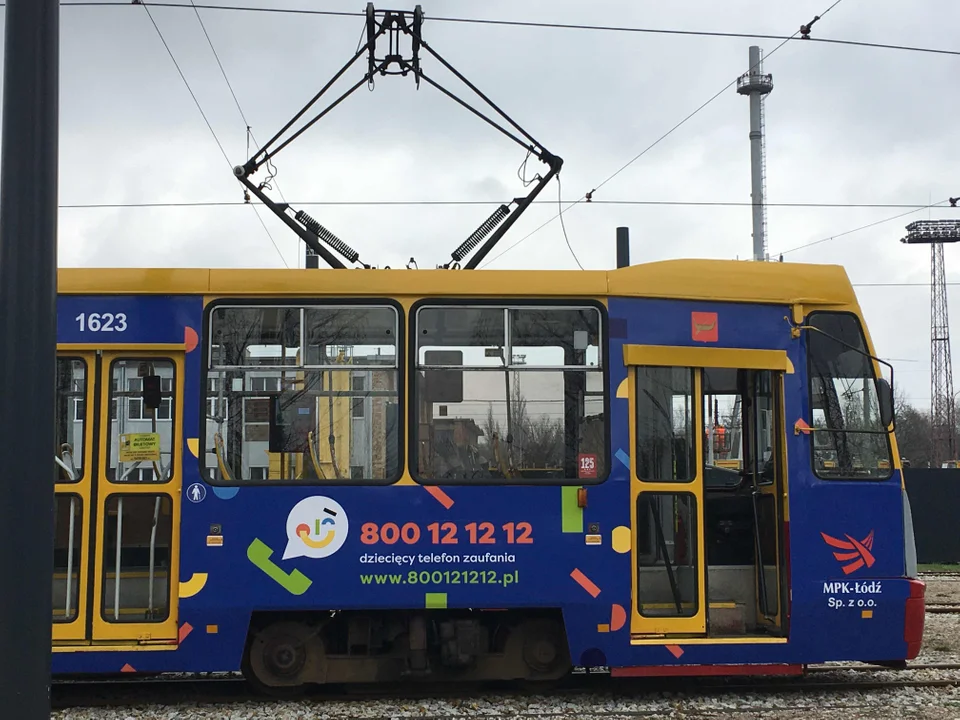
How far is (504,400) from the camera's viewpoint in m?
7.15

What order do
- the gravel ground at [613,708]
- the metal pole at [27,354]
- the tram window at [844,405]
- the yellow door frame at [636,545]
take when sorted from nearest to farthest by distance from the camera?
the metal pole at [27,354], the gravel ground at [613,708], the yellow door frame at [636,545], the tram window at [844,405]

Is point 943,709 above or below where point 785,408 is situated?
below

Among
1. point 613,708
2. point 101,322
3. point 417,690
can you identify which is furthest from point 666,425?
point 101,322

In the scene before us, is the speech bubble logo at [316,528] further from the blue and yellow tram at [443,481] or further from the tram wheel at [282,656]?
the tram wheel at [282,656]

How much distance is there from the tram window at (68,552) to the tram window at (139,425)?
1.10 feet

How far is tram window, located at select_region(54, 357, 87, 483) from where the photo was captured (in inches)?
277

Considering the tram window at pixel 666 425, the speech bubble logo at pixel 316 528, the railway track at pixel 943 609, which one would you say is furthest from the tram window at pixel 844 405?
the railway track at pixel 943 609

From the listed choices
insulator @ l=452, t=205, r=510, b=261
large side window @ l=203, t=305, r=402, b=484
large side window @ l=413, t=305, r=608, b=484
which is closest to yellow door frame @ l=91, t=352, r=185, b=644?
large side window @ l=203, t=305, r=402, b=484

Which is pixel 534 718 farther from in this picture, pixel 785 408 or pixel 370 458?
pixel 785 408

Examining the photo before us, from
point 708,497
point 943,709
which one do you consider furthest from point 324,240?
point 943,709

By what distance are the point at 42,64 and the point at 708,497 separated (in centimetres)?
565

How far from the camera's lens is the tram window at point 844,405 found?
743cm

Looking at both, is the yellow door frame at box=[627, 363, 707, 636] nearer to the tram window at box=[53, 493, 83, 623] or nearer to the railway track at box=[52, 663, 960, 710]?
the railway track at box=[52, 663, 960, 710]

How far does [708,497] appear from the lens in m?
7.63
